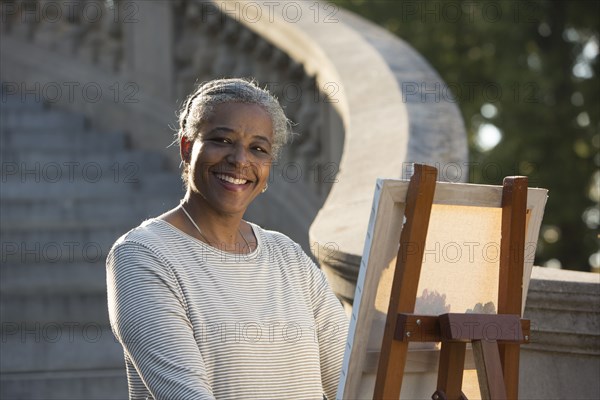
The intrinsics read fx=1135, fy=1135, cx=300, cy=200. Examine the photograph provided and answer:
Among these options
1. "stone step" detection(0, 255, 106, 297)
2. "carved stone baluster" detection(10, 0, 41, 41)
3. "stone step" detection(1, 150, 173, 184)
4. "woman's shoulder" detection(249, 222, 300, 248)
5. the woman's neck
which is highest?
"carved stone baluster" detection(10, 0, 41, 41)

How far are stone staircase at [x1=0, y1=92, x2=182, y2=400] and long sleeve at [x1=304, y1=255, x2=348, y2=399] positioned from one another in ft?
8.01

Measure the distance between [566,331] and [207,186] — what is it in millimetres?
1865

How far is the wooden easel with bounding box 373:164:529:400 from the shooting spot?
3.05m

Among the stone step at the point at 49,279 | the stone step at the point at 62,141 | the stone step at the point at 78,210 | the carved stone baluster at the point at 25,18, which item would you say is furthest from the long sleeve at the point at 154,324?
the carved stone baluster at the point at 25,18

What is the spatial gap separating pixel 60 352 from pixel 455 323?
333 cm

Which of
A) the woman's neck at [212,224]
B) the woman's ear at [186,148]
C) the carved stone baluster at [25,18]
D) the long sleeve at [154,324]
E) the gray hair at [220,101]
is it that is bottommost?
the long sleeve at [154,324]

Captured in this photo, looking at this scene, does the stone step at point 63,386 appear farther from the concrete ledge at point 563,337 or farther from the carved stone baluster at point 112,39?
the carved stone baluster at point 112,39

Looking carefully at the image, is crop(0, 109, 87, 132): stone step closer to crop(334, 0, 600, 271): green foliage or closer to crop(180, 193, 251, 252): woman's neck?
crop(180, 193, 251, 252): woman's neck

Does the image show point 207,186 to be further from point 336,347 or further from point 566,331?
point 566,331

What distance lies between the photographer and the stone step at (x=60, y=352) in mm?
5887

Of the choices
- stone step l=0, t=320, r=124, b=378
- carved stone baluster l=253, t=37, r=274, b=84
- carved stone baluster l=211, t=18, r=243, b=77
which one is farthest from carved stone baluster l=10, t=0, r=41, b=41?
stone step l=0, t=320, r=124, b=378

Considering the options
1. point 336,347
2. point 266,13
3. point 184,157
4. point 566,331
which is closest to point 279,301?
point 336,347

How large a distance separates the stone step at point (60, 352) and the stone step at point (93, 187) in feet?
5.99

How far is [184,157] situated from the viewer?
354 centimetres
